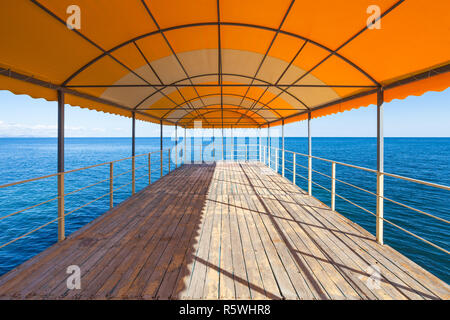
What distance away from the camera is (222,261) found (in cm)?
204

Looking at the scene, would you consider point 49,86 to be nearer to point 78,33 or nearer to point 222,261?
point 78,33

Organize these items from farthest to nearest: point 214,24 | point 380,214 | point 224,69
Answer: point 224,69 < point 214,24 < point 380,214

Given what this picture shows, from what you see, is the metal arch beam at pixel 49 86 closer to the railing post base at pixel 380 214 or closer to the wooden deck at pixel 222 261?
the wooden deck at pixel 222 261

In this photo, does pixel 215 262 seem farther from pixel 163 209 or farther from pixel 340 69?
pixel 340 69

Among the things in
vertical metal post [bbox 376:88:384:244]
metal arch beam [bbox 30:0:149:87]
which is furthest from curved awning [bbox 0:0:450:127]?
vertical metal post [bbox 376:88:384:244]

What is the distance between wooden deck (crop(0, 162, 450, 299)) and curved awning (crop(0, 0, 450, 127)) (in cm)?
189

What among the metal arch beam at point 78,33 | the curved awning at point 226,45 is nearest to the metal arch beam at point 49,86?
Result: the curved awning at point 226,45

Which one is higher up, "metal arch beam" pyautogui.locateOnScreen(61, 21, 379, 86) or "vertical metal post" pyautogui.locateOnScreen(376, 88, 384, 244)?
"metal arch beam" pyautogui.locateOnScreen(61, 21, 379, 86)

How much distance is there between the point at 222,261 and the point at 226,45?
9.34 feet

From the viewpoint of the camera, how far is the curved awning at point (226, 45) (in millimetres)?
1971

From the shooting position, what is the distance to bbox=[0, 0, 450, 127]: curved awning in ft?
6.47

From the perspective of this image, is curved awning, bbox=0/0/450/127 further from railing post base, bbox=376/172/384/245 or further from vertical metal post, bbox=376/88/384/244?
railing post base, bbox=376/172/384/245

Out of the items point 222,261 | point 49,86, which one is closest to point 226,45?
point 49,86

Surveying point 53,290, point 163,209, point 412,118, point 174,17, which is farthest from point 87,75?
point 412,118
